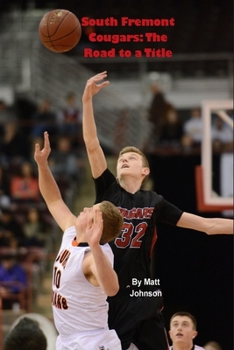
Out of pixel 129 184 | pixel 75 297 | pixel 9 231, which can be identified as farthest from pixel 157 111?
pixel 75 297

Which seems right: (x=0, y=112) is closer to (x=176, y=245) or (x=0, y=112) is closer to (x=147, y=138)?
(x=147, y=138)

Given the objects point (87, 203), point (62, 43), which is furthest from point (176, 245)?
point (62, 43)

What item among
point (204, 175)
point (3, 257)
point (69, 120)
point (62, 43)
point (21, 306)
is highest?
point (69, 120)

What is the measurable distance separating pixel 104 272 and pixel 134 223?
4.48 feet

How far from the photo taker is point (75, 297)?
4.71 m

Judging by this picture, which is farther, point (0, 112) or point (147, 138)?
point (0, 112)

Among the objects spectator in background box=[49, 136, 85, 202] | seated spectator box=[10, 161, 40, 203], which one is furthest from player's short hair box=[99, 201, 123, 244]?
spectator in background box=[49, 136, 85, 202]

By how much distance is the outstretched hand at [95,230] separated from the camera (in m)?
4.25

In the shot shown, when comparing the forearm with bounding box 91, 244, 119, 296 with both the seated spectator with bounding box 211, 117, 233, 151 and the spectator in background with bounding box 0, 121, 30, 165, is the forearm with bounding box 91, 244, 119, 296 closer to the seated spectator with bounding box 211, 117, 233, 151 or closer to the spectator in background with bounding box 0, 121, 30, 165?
the seated spectator with bounding box 211, 117, 233, 151

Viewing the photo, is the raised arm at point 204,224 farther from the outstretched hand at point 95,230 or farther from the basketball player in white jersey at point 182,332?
the outstretched hand at point 95,230

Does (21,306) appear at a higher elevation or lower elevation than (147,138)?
lower

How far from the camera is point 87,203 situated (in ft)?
49.6

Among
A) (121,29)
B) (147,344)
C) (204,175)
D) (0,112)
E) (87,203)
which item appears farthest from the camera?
(0,112)

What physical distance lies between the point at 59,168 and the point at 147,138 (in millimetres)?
1825
